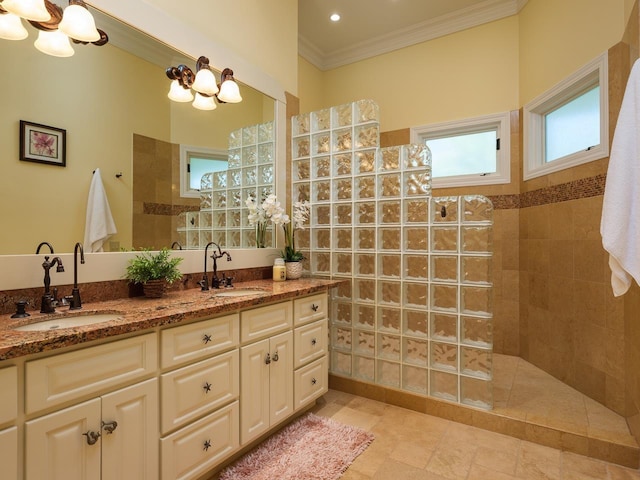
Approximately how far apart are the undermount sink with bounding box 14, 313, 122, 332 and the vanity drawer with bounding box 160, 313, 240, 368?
0.22m

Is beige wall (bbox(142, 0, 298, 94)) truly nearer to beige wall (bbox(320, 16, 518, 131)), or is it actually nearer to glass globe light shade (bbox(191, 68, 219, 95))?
glass globe light shade (bbox(191, 68, 219, 95))

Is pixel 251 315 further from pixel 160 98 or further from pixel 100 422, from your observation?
pixel 160 98

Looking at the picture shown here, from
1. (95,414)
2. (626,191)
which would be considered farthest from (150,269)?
(626,191)

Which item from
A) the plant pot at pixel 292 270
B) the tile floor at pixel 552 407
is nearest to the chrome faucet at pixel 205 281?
the plant pot at pixel 292 270

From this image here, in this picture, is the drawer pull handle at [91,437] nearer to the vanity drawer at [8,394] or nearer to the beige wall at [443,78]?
the vanity drawer at [8,394]

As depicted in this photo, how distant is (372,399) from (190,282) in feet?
4.90

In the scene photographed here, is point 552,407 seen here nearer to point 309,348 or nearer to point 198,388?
point 309,348

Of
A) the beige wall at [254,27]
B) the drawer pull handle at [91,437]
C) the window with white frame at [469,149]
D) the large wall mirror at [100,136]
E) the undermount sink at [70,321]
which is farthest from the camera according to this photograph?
the window with white frame at [469,149]

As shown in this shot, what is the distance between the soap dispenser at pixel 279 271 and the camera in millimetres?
2348

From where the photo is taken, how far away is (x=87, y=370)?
109cm

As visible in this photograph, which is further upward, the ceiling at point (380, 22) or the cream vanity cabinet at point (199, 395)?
the ceiling at point (380, 22)

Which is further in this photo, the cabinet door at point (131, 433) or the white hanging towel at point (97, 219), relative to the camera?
the white hanging towel at point (97, 219)

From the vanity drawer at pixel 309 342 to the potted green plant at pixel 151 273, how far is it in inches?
29.9

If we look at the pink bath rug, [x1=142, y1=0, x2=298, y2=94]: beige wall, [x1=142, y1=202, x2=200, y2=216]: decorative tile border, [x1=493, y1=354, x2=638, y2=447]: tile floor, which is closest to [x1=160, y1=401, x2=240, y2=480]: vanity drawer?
the pink bath rug
